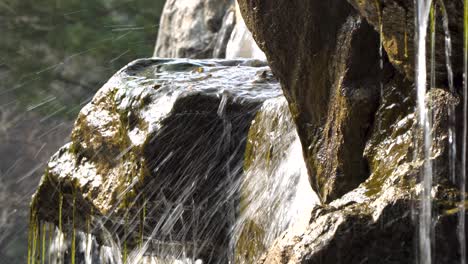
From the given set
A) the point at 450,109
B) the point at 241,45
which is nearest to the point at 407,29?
the point at 450,109

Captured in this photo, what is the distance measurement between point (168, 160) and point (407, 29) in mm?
1957

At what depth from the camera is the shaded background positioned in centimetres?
1487

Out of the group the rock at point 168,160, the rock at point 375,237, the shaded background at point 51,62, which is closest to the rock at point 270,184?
the rock at point 168,160

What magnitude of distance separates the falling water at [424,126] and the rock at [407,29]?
5 centimetres

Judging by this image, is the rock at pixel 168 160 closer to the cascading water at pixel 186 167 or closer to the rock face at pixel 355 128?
the cascading water at pixel 186 167

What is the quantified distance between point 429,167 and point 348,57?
2.64 feet

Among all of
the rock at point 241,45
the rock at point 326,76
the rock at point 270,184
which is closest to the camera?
the rock at point 326,76

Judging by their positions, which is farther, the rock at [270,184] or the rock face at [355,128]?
the rock at [270,184]

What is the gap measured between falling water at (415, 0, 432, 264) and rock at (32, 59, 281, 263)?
5.85 feet

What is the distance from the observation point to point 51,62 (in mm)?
15531

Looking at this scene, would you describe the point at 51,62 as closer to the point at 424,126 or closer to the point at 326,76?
the point at 326,76

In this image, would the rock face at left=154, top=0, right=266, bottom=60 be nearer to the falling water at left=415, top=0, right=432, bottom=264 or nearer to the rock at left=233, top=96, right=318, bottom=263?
the rock at left=233, top=96, right=318, bottom=263

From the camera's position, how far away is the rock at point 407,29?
10.1 feet

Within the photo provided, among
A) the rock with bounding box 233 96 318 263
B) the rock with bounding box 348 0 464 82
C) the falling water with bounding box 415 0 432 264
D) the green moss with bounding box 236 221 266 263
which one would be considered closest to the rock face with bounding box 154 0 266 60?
the rock with bounding box 233 96 318 263
